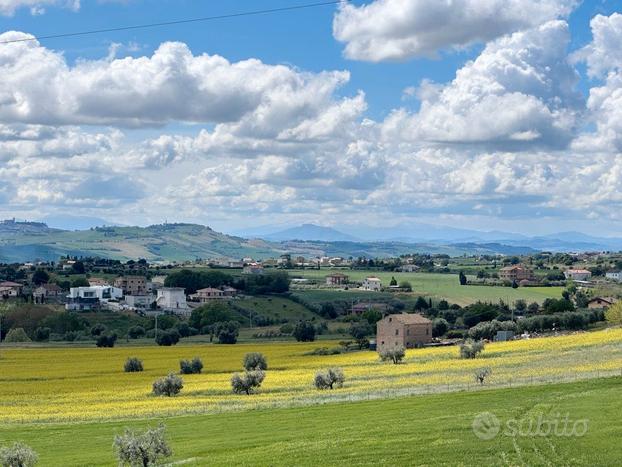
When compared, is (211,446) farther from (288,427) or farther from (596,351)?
(596,351)

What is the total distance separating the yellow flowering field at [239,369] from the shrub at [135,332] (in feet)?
91.4

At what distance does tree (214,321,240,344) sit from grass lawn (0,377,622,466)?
70.0 meters

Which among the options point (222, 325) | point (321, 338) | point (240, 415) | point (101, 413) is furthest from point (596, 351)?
→ point (222, 325)

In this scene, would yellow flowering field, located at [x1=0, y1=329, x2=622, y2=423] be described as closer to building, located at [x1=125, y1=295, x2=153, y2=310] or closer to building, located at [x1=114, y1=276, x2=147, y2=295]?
building, located at [x1=125, y1=295, x2=153, y2=310]

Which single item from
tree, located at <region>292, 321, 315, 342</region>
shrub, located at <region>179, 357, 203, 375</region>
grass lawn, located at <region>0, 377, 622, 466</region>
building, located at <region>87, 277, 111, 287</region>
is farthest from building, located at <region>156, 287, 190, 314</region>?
grass lawn, located at <region>0, 377, 622, 466</region>

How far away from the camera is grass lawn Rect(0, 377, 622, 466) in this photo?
93.8 feet

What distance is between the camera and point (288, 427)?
1540 inches

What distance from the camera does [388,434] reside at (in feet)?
110

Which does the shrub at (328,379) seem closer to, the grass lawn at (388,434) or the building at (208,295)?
the grass lawn at (388,434)

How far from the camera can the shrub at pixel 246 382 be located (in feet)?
198

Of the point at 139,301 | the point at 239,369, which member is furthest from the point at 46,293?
the point at 239,369

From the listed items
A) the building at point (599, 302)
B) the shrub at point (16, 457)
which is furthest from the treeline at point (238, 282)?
the shrub at point (16, 457)

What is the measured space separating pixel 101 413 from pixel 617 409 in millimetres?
30363
